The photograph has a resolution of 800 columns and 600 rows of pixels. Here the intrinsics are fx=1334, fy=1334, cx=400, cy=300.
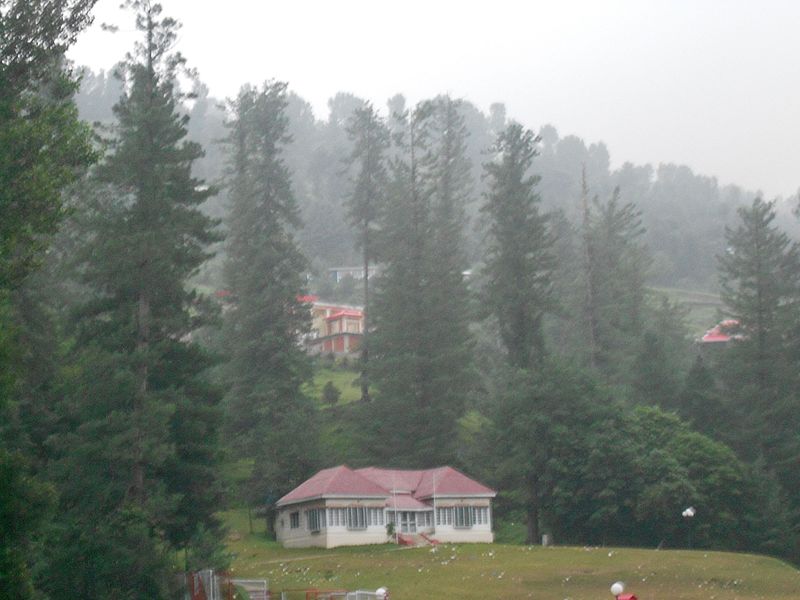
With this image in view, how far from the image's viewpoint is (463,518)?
57031 millimetres

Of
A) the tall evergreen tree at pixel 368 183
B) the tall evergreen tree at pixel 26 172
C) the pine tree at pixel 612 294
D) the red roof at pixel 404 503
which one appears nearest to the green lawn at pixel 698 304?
the pine tree at pixel 612 294

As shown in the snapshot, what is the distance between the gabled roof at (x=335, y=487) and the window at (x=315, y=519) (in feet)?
2.37

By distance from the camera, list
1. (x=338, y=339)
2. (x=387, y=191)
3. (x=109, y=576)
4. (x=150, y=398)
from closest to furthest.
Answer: (x=109, y=576), (x=150, y=398), (x=387, y=191), (x=338, y=339)

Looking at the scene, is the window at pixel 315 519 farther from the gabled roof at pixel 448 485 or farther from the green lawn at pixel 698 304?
the green lawn at pixel 698 304

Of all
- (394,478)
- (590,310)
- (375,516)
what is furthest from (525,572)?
(590,310)

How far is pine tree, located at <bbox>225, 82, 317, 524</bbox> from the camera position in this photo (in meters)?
58.5

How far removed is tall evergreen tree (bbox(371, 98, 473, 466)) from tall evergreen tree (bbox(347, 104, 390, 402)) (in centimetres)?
358

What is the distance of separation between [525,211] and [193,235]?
31029mm

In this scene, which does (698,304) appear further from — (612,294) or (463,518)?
(463,518)

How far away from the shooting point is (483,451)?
6178cm

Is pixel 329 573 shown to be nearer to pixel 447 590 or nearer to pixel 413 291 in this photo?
pixel 447 590

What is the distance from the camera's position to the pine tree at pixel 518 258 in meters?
66.8

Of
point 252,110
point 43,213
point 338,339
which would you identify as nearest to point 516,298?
point 252,110

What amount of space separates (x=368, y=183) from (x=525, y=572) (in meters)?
41.1
